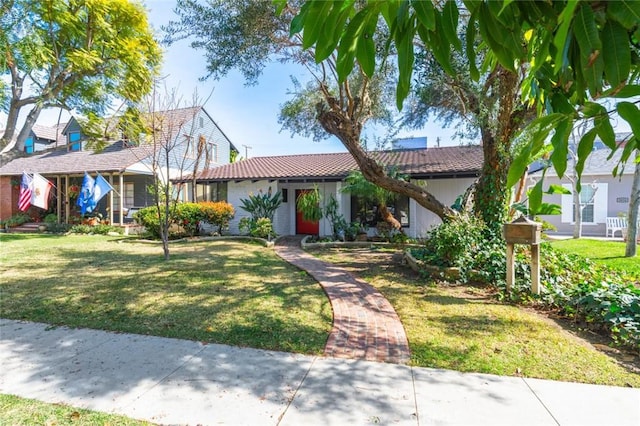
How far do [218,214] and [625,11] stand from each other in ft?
51.9

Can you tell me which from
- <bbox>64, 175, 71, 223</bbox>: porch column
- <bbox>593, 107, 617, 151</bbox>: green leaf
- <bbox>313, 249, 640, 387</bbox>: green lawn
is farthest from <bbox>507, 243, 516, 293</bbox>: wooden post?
<bbox>64, 175, 71, 223</bbox>: porch column

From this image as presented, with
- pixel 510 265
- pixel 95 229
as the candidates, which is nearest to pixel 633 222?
pixel 510 265

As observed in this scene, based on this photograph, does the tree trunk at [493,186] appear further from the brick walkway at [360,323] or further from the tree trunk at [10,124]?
the tree trunk at [10,124]

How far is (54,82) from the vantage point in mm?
9219

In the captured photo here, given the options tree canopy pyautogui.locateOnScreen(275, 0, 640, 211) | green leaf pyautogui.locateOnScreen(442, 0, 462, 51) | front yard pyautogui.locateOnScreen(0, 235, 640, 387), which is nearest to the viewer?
tree canopy pyautogui.locateOnScreen(275, 0, 640, 211)

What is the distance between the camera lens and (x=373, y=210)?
15375mm

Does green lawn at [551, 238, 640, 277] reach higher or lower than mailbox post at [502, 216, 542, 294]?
lower

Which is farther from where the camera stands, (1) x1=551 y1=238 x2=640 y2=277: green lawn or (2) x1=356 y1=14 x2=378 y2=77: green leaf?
(1) x1=551 y1=238 x2=640 y2=277: green lawn

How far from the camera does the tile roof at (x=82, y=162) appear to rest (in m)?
19.2

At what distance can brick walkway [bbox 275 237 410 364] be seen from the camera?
4188mm

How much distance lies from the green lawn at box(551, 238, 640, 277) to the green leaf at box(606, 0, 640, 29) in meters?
9.30

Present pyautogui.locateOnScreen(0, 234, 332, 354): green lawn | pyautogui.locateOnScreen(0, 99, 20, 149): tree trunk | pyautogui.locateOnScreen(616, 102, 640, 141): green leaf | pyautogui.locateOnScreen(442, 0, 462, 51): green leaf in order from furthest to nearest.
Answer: pyautogui.locateOnScreen(0, 99, 20, 149): tree trunk → pyautogui.locateOnScreen(0, 234, 332, 354): green lawn → pyautogui.locateOnScreen(442, 0, 462, 51): green leaf → pyautogui.locateOnScreen(616, 102, 640, 141): green leaf

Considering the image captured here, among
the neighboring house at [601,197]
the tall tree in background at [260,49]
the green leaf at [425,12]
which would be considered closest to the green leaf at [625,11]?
the green leaf at [425,12]

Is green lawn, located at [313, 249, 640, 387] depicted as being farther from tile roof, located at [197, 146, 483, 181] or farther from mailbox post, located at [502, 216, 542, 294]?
tile roof, located at [197, 146, 483, 181]
